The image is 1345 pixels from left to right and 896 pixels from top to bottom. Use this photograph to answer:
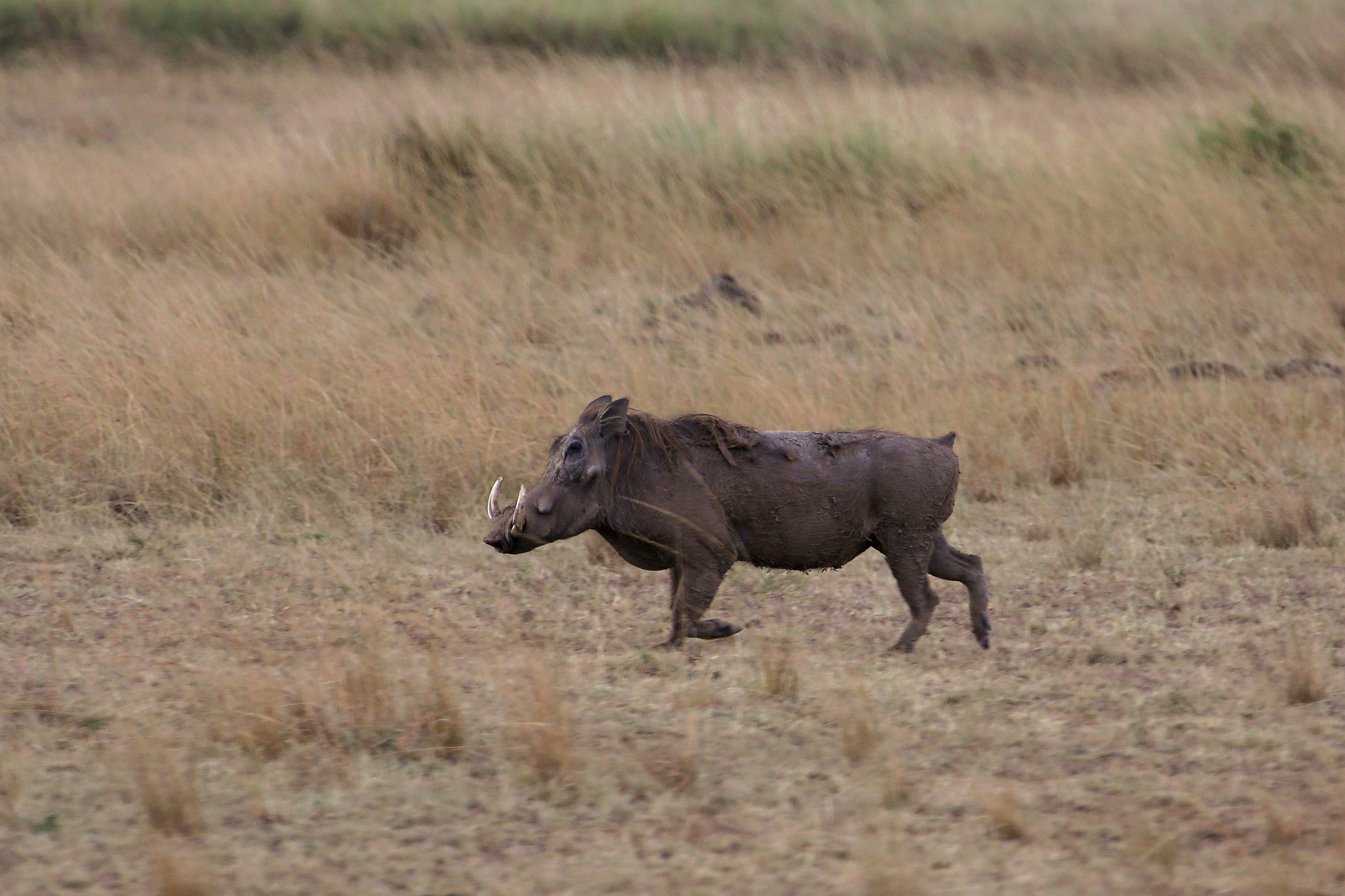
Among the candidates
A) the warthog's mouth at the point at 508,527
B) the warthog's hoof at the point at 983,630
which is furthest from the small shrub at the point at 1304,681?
the warthog's mouth at the point at 508,527

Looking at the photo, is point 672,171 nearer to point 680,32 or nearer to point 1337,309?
point 1337,309

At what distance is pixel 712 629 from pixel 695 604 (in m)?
0.08

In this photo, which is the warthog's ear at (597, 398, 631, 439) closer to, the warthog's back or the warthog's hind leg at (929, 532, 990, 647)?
the warthog's back

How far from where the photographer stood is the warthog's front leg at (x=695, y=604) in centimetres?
417

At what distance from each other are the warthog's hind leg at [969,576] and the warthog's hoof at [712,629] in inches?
22.9

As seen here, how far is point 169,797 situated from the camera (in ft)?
10.1

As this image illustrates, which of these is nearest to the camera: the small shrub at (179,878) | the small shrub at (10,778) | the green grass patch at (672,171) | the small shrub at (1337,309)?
the small shrub at (179,878)

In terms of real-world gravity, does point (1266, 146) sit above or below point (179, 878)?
above

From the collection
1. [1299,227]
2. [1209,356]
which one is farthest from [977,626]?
[1299,227]

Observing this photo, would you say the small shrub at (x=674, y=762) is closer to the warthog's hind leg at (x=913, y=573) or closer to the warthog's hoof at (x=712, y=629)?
the warthog's hoof at (x=712, y=629)

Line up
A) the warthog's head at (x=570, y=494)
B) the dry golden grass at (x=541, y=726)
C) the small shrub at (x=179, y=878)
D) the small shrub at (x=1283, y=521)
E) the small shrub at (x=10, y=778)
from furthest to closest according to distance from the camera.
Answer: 1. the small shrub at (x=1283, y=521)
2. the warthog's head at (x=570, y=494)
3. the dry golden grass at (x=541, y=726)
4. the small shrub at (x=10, y=778)
5. the small shrub at (x=179, y=878)

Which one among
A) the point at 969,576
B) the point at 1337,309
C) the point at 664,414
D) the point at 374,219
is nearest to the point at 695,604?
the point at 969,576

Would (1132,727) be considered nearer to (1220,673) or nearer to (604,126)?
(1220,673)

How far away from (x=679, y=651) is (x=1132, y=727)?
120 centimetres
